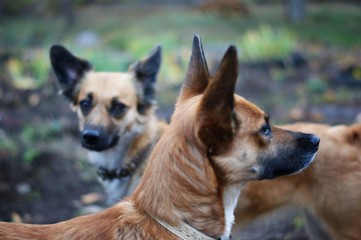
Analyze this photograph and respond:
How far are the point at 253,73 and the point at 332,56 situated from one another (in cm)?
232

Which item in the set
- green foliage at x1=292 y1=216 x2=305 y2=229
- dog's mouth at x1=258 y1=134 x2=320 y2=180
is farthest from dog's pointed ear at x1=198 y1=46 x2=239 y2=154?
green foliage at x1=292 y1=216 x2=305 y2=229

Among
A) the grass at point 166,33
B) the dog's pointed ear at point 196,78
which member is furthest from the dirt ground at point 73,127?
the dog's pointed ear at point 196,78

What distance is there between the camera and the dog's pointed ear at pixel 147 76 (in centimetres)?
533

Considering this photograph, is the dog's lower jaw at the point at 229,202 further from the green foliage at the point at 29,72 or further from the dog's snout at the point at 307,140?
the green foliage at the point at 29,72

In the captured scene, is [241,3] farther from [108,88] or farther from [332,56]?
[108,88]

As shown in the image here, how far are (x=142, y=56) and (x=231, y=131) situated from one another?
8.47 m

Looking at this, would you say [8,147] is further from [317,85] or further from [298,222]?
[317,85]

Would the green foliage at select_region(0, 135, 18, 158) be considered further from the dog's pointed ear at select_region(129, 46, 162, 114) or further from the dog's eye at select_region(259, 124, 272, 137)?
the dog's eye at select_region(259, 124, 272, 137)

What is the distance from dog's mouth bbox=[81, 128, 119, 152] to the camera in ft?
15.6

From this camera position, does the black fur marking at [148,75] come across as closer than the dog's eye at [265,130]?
No

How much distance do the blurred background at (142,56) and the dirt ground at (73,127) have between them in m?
0.02

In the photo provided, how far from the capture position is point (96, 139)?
188 inches

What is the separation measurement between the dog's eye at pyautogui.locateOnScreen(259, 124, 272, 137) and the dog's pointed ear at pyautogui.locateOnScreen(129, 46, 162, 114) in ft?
8.34

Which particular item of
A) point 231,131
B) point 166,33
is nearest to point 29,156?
point 231,131
